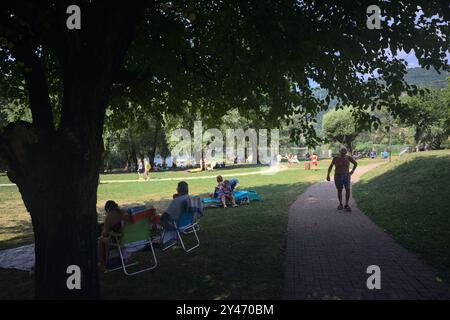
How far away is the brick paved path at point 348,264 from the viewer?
4.82 metres

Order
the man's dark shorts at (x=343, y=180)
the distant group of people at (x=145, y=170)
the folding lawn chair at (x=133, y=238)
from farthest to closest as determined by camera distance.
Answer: the distant group of people at (x=145, y=170) → the man's dark shorts at (x=343, y=180) → the folding lawn chair at (x=133, y=238)

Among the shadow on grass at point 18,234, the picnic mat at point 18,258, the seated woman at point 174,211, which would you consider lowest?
the shadow on grass at point 18,234

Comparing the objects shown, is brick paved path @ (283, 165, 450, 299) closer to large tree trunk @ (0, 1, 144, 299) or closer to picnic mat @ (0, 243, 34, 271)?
large tree trunk @ (0, 1, 144, 299)

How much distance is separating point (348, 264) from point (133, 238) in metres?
3.40

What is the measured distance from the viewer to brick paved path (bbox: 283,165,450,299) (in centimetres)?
482

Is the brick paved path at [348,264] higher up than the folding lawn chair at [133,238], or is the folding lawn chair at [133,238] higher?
the folding lawn chair at [133,238]

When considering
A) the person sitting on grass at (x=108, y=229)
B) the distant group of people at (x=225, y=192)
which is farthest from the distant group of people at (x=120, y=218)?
the distant group of people at (x=225, y=192)

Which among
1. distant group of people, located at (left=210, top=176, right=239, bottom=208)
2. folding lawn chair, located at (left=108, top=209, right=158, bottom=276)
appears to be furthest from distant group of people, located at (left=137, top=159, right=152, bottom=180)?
folding lawn chair, located at (left=108, top=209, right=158, bottom=276)

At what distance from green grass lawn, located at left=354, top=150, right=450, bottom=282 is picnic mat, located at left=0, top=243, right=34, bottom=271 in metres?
6.65

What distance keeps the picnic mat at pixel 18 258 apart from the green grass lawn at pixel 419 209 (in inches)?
262

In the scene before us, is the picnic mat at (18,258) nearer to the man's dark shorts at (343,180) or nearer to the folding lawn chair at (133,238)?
the folding lawn chair at (133,238)

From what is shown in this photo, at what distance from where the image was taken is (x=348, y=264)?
600 cm

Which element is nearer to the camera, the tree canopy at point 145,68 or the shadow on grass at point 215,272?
the tree canopy at point 145,68
